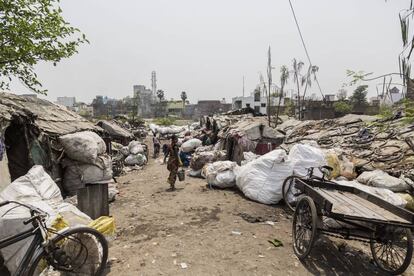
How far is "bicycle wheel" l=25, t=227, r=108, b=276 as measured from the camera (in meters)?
2.82

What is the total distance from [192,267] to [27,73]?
7.65 m

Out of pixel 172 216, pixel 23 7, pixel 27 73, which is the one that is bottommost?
pixel 172 216

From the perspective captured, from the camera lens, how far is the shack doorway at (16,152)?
593 cm

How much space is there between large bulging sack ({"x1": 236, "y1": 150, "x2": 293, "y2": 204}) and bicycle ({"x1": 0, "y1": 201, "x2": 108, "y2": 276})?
3776 mm

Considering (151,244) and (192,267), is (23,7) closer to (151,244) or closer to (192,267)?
(151,244)

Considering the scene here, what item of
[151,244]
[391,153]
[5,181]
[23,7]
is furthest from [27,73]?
[391,153]

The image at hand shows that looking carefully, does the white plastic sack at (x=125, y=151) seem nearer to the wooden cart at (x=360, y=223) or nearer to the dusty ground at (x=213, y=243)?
the dusty ground at (x=213, y=243)

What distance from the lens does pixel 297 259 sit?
3945 millimetres

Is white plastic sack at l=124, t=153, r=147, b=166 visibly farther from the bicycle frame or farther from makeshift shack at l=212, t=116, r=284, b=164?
the bicycle frame

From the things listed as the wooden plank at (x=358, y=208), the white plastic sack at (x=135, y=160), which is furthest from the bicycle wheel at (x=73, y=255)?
the white plastic sack at (x=135, y=160)

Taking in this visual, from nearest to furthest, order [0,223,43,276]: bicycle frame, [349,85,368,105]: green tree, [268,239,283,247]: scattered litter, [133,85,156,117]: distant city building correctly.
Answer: [0,223,43,276]: bicycle frame
[268,239,283,247]: scattered litter
[349,85,368,105]: green tree
[133,85,156,117]: distant city building

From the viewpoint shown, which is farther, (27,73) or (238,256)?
(27,73)

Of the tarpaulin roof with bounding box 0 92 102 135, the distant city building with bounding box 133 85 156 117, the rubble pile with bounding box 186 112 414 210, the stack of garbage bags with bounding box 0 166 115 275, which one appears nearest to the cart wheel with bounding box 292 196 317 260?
the rubble pile with bounding box 186 112 414 210

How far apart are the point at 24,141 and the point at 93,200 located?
2071mm
